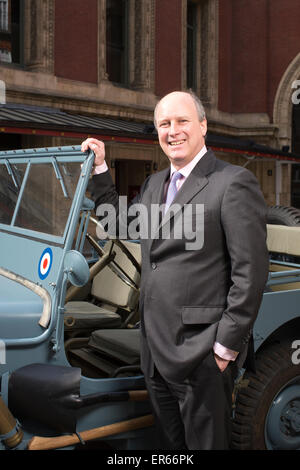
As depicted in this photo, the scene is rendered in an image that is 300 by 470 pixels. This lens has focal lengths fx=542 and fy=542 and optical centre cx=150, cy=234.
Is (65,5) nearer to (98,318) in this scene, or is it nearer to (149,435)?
(98,318)

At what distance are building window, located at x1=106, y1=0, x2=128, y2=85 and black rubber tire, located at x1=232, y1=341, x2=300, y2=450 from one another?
14791 mm

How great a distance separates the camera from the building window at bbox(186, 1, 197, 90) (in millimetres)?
20266

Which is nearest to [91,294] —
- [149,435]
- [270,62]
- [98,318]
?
[98,318]

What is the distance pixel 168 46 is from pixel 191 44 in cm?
301

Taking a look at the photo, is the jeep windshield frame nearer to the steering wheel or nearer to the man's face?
the man's face

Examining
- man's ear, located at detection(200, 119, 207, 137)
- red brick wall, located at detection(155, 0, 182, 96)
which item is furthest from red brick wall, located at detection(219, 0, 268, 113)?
man's ear, located at detection(200, 119, 207, 137)

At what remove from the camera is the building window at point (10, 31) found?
→ 13.8 meters

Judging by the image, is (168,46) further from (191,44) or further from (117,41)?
(191,44)

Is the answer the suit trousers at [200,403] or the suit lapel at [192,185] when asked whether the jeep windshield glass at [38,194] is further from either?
the suit trousers at [200,403]

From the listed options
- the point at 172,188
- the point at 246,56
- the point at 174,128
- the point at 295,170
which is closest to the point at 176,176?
the point at 172,188

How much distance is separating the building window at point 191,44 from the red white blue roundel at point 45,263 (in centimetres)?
1847

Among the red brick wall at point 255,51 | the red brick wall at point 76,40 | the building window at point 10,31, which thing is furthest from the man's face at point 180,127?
the red brick wall at point 255,51

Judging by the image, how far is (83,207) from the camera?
2.64 m

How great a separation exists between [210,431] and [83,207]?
46.4 inches
